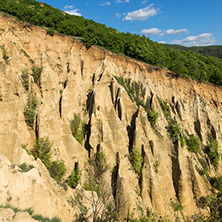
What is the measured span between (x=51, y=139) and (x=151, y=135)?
13.7 meters

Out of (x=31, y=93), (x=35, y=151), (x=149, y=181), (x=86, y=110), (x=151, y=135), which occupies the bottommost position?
(x=149, y=181)

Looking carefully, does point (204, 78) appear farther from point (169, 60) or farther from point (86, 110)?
point (86, 110)

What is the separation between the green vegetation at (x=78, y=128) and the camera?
73.6 feet

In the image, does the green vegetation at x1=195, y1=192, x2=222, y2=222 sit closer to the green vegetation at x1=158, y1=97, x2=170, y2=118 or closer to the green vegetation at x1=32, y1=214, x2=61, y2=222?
the green vegetation at x1=158, y1=97, x2=170, y2=118

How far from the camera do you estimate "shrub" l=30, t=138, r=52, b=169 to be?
17.0 m

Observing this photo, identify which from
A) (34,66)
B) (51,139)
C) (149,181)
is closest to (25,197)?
(51,139)

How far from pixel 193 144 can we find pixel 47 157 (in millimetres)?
22625

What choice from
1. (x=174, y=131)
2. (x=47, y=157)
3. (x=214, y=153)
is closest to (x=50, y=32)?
(x=47, y=157)

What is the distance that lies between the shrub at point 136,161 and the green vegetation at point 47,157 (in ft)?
27.6

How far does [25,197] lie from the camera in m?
9.59

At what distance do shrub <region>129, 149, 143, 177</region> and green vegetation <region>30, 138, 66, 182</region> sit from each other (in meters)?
8.41

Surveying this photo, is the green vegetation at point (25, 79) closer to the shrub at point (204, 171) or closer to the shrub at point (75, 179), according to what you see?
the shrub at point (75, 179)

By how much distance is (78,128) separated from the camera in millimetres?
23266

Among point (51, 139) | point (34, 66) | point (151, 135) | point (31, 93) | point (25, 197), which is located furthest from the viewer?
point (34, 66)
